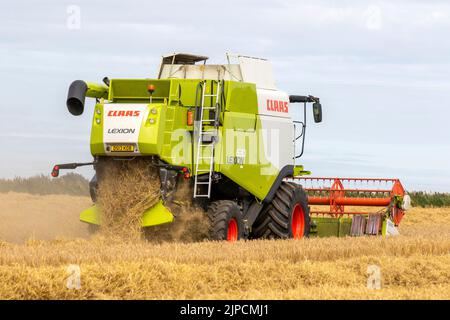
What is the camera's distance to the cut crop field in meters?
9.55

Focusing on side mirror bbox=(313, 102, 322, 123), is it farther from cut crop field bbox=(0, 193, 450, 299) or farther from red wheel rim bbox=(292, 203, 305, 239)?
cut crop field bbox=(0, 193, 450, 299)

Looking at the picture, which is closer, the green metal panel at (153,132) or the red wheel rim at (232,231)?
the green metal panel at (153,132)

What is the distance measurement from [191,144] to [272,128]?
2292 mm

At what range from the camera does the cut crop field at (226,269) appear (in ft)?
31.3

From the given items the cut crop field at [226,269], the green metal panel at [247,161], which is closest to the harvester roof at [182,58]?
the green metal panel at [247,161]

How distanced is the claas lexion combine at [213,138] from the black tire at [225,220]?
2cm

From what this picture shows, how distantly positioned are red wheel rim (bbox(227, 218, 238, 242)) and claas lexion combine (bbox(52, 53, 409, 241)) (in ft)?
0.05

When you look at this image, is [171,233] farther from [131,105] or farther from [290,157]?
[290,157]

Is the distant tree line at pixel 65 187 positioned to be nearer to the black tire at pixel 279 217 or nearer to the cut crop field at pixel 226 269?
the black tire at pixel 279 217

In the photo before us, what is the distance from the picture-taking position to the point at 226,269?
10812 millimetres

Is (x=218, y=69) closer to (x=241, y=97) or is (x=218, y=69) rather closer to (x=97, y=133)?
(x=241, y=97)

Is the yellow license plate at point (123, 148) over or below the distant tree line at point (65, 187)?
over
